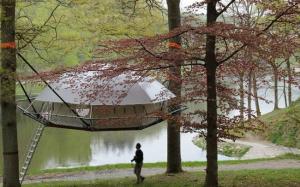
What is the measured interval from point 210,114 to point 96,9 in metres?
16.4

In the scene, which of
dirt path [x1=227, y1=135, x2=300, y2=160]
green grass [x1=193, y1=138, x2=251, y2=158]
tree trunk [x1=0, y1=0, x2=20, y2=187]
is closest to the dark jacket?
tree trunk [x1=0, y1=0, x2=20, y2=187]

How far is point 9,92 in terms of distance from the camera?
10.6 metres

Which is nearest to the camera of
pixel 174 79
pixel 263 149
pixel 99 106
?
pixel 174 79

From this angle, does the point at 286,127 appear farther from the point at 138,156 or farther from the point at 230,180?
the point at 138,156

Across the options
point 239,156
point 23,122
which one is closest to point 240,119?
point 239,156

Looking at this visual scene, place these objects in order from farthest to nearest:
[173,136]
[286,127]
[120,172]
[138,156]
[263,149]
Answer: [286,127]
[263,149]
[120,172]
[173,136]
[138,156]

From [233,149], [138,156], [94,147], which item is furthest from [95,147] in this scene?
[138,156]

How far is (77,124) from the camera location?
12391 millimetres

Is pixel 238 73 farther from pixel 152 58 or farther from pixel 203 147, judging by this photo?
pixel 203 147

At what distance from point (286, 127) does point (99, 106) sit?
17.9 metres

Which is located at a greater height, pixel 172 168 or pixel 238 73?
pixel 238 73

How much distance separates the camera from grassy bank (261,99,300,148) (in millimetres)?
25219

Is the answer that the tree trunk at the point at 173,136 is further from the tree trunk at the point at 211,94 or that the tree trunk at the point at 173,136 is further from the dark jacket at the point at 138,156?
the tree trunk at the point at 211,94

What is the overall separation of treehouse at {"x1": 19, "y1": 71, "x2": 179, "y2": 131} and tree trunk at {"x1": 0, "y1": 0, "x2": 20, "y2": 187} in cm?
123
